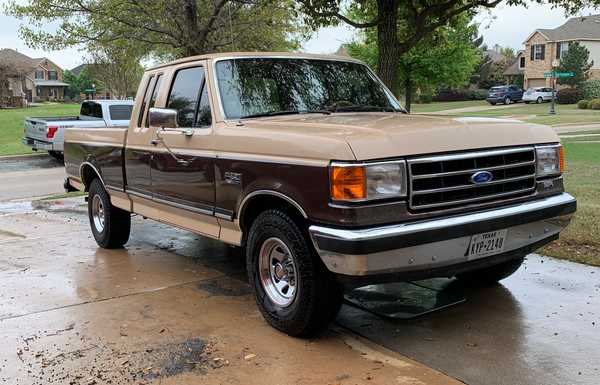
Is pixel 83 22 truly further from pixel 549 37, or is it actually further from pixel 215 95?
pixel 549 37

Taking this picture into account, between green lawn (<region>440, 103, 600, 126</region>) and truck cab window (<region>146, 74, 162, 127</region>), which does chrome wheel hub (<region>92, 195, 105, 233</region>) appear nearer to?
truck cab window (<region>146, 74, 162, 127</region>)

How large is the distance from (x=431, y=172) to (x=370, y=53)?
2424cm

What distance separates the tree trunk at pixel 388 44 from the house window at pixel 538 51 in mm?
58461

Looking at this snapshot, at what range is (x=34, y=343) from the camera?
4.40 m

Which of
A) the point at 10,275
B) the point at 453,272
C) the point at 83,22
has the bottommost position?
the point at 10,275

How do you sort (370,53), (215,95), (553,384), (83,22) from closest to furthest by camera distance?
(553,384) → (215,95) → (83,22) → (370,53)

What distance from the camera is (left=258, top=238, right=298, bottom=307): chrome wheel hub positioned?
4395 millimetres

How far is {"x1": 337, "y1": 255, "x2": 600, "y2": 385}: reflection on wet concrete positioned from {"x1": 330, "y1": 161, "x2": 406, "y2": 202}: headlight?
1.15 m

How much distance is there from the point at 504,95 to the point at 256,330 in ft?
173

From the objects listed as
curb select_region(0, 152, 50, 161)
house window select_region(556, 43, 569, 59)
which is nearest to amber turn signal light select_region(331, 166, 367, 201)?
curb select_region(0, 152, 50, 161)

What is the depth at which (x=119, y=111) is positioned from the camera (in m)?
17.6

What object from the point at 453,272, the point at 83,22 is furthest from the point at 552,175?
the point at 83,22

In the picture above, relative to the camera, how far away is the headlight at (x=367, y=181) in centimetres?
369

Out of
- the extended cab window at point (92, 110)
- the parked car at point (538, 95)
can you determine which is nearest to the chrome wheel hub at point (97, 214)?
the extended cab window at point (92, 110)
